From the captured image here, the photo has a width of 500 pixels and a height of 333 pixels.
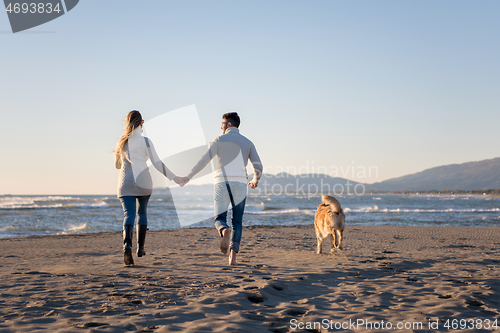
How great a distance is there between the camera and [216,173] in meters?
4.34

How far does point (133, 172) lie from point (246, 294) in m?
2.19

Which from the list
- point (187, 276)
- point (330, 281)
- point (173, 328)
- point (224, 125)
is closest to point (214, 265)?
point (187, 276)

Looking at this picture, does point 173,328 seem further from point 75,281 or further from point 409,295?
point 409,295

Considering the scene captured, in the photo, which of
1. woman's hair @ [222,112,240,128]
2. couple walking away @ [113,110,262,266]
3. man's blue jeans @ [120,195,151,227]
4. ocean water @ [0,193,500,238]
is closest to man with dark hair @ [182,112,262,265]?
couple walking away @ [113,110,262,266]

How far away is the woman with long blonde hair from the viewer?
438 centimetres

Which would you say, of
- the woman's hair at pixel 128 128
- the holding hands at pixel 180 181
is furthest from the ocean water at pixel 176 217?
the holding hands at pixel 180 181

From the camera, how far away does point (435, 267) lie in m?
4.81

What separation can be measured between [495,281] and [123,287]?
4.02 m

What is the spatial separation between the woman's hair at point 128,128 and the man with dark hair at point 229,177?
37.2 inches

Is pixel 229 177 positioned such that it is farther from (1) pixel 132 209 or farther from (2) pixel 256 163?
(1) pixel 132 209

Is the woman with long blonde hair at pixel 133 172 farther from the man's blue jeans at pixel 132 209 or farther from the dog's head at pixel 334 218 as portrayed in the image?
the dog's head at pixel 334 218

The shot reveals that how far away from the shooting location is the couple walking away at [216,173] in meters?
4.29

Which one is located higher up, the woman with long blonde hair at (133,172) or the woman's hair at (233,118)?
the woman's hair at (233,118)

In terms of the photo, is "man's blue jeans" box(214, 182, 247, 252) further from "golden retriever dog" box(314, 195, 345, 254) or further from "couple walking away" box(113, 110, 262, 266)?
"golden retriever dog" box(314, 195, 345, 254)
